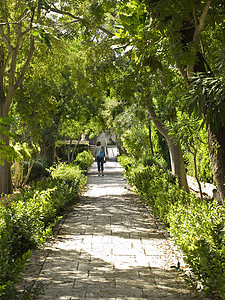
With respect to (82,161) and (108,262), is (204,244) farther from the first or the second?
(82,161)

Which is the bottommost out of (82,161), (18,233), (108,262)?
(108,262)

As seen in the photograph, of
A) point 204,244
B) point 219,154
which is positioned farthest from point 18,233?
point 219,154

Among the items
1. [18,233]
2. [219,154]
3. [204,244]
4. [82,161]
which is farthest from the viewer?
[82,161]

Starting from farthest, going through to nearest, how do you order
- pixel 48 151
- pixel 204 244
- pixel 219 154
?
1. pixel 48 151
2. pixel 219 154
3. pixel 204 244

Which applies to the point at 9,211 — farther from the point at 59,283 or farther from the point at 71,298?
the point at 71,298

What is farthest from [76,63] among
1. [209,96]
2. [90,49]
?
[209,96]

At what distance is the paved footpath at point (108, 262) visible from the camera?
4.15m

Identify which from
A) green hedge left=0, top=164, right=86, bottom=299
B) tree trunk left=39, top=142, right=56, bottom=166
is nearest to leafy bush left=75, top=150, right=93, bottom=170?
tree trunk left=39, top=142, right=56, bottom=166

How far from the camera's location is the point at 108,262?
522cm

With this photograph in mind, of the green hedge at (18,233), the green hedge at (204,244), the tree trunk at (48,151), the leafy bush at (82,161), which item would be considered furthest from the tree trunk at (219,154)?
the tree trunk at (48,151)

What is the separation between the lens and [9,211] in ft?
17.5

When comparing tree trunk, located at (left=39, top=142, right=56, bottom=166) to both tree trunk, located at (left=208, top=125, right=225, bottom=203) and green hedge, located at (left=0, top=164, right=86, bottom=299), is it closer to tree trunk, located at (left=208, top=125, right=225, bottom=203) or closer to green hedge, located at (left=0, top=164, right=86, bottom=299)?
green hedge, located at (left=0, top=164, right=86, bottom=299)

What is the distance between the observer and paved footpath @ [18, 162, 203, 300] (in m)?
4.15

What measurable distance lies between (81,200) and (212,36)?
6.27 meters
